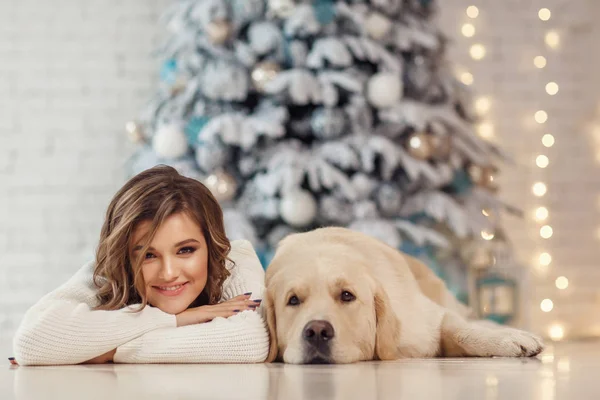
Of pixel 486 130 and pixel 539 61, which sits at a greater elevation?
pixel 539 61

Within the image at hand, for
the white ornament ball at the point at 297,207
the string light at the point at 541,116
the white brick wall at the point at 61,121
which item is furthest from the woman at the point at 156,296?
the string light at the point at 541,116

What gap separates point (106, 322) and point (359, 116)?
103 inches

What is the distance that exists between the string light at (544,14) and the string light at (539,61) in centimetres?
29

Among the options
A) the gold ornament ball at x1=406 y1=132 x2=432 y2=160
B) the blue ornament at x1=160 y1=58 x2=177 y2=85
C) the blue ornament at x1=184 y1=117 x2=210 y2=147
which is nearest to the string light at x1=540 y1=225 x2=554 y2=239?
the gold ornament ball at x1=406 y1=132 x2=432 y2=160

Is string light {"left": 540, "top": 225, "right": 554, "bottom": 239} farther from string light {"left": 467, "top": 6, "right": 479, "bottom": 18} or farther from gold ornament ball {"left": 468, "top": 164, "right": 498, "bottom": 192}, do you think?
string light {"left": 467, "top": 6, "right": 479, "bottom": 18}

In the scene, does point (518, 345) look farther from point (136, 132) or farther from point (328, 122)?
point (136, 132)

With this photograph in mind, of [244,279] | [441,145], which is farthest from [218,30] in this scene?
[244,279]

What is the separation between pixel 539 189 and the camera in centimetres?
604

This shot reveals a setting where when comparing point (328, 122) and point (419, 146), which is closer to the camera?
point (328, 122)

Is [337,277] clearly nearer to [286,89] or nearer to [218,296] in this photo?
[218,296]

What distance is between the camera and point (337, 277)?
2346 mm

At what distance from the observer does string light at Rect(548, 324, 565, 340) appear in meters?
5.84

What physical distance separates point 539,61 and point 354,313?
434 centimetres

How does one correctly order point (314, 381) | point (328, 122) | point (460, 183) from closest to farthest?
point (314, 381)
point (328, 122)
point (460, 183)
